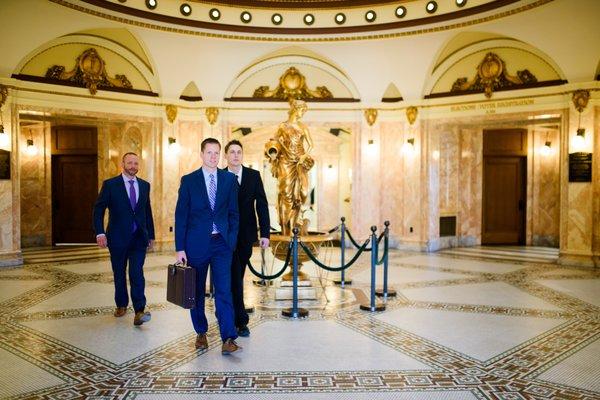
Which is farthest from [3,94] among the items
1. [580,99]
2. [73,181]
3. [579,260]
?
[579,260]

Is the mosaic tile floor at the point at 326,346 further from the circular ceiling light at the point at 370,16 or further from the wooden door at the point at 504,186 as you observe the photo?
the circular ceiling light at the point at 370,16

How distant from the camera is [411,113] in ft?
39.4

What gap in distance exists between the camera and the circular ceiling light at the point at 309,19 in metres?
11.0

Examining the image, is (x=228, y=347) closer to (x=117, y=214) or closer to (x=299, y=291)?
(x=117, y=214)

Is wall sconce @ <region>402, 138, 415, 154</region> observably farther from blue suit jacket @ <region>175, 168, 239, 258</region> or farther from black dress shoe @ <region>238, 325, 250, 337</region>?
blue suit jacket @ <region>175, 168, 239, 258</region>

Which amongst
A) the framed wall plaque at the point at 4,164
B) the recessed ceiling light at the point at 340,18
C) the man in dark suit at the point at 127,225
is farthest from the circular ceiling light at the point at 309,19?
the man in dark suit at the point at 127,225

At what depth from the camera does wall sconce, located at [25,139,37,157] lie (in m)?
→ 12.4

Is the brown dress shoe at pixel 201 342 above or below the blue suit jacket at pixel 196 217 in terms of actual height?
below

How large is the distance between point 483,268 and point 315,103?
5624 mm

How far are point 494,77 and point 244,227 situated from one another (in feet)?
27.6

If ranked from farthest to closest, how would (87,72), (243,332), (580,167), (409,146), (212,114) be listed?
(409,146) → (212,114) → (87,72) → (580,167) → (243,332)

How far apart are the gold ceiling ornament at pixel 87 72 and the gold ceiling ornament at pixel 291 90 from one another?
3477mm

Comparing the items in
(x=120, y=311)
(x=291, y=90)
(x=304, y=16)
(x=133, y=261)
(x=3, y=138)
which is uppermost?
(x=304, y=16)

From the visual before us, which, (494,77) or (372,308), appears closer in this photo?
(372,308)
